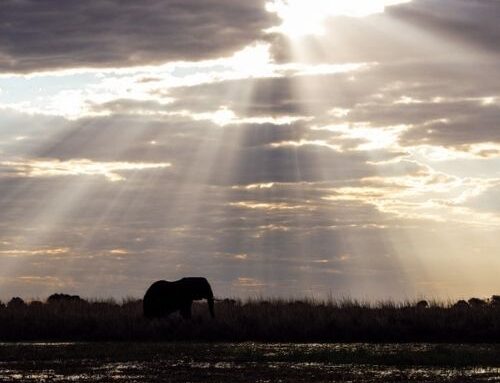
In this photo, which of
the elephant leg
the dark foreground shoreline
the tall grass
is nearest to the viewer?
the dark foreground shoreline

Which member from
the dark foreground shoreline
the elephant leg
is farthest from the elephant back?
the dark foreground shoreline

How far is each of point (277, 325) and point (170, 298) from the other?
5487mm

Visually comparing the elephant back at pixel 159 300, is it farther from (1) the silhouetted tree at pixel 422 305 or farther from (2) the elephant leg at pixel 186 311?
(1) the silhouetted tree at pixel 422 305

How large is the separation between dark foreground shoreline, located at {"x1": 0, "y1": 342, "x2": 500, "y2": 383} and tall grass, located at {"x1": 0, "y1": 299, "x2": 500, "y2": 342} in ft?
9.47

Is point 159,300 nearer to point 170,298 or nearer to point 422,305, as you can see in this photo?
point 170,298

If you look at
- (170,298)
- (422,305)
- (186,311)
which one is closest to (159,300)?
(170,298)

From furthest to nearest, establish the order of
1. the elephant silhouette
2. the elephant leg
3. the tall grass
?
the elephant silhouette
the elephant leg
the tall grass

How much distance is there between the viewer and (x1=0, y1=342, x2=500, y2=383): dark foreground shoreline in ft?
73.4

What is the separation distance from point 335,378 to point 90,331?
1784cm

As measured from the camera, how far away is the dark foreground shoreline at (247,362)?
73.4 ft

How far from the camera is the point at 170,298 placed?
39156 mm

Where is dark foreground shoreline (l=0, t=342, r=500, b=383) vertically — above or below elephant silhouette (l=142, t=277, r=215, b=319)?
below

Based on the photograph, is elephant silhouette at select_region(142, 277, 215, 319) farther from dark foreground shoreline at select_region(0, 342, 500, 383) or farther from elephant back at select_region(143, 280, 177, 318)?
dark foreground shoreline at select_region(0, 342, 500, 383)

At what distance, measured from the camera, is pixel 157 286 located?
39.4m
